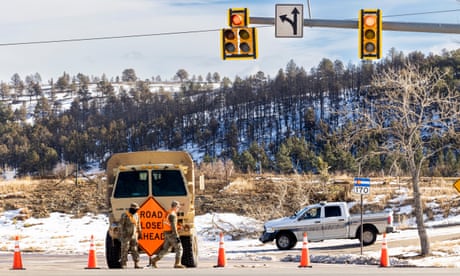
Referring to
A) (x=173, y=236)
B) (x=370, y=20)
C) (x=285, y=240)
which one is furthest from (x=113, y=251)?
(x=285, y=240)

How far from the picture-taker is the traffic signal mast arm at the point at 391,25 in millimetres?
17688

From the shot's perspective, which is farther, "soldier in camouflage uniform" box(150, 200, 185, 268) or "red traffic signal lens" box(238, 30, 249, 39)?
"red traffic signal lens" box(238, 30, 249, 39)

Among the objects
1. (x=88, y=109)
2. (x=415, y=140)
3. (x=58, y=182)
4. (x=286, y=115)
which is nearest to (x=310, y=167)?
(x=58, y=182)

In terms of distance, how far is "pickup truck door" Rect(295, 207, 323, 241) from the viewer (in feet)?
107

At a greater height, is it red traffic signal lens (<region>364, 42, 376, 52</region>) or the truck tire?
red traffic signal lens (<region>364, 42, 376, 52</region>)

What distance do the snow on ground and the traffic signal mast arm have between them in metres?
8.77

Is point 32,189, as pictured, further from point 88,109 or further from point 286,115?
point 88,109

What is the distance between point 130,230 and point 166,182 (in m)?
1.64

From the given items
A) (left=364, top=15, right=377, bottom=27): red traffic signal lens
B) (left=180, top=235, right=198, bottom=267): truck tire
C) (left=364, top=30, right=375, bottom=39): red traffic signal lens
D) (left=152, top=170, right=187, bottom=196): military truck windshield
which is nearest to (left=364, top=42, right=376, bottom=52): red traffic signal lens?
(left=364, top=30, right=375, bottom=39): red traffic signal lens

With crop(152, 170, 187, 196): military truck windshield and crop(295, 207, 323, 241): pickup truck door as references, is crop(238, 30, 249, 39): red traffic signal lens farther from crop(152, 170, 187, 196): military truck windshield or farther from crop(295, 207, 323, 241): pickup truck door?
crop(295, 207, 323, 241): pickup truck door

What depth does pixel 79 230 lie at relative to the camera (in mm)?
43875

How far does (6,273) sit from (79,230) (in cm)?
2758

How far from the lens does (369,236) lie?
1262 inches

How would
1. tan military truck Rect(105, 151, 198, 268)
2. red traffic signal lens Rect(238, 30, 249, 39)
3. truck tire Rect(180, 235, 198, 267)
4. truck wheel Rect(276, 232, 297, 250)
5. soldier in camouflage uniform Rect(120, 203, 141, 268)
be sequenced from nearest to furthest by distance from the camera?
soldier in camouflage uniform Rect(120, 203, 141, 268) → tan military truck Rect(105, 151, 198, 268) → truck tire Rect(180, 235, 198, 267) → red traffic signal lens Rect(238, 30, 249, 39) → truck wheel Rect(276, 232, 297, 250)
